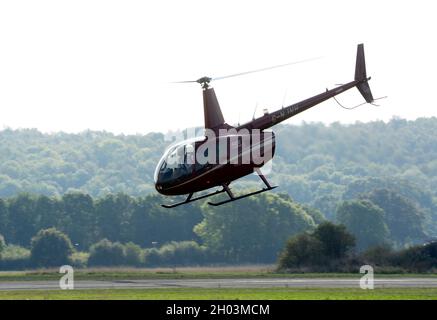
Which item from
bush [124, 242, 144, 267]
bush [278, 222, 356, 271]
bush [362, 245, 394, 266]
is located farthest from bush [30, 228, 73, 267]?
bush [362, 245, 394, 266]

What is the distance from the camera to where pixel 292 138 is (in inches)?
6309

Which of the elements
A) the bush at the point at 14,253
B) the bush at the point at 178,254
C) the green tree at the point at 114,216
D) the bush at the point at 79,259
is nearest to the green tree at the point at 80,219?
the green tree at the point at 114,216

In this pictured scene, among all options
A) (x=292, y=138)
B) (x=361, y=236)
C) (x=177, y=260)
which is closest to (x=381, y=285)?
(x=177, y=260)

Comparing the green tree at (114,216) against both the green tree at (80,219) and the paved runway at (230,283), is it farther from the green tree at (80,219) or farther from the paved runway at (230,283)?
the paved runway at (230,283)

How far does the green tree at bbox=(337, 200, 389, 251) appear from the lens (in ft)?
Result: 392

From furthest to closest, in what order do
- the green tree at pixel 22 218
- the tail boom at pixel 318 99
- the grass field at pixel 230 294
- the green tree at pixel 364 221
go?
the green tree at pixel 364 221, the green tree at pixel 22 218, the tail boom at pixel 318 99, the grass field at pixel 230 294

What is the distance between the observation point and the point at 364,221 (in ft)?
405

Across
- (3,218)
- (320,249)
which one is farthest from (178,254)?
(320,249)

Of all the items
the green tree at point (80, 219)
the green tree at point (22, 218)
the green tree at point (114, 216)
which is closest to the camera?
the green tree at point (80, 219)

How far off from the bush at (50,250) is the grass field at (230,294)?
4093cm

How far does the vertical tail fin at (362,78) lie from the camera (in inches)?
2306

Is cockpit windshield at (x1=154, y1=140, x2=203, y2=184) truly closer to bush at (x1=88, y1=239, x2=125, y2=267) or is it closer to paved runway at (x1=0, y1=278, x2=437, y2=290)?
paved runway at (x1=0, y1=278, x2=437, y2=290)

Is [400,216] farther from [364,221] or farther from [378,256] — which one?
[378,256]
